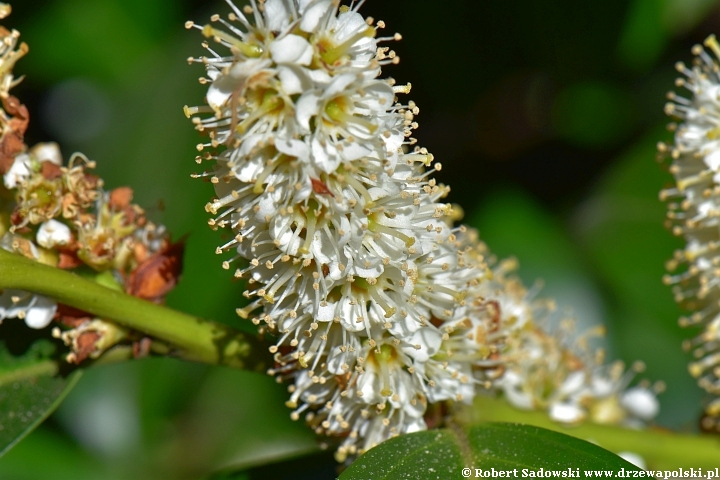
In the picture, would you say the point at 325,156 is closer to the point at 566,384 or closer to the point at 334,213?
the point at 334,213

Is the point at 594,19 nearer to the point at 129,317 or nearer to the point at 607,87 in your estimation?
the point at 607,87

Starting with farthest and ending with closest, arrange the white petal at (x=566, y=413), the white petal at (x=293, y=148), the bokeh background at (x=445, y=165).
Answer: the bokeh background at (x=445, y=165), the white petal at (x=566, y=413), the white petal at (x=293, y=148)

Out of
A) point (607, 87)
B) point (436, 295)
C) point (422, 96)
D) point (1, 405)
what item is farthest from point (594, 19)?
point (1, 405)

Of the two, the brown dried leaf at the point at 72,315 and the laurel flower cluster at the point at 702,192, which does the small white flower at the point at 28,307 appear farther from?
the laurel flower cluster at the point at 702,192

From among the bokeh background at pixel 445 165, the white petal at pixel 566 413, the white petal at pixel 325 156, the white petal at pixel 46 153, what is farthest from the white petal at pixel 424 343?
the bokeh background at pixel 445 165

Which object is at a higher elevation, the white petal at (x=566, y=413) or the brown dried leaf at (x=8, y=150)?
the white petal at (x=566, y=413)

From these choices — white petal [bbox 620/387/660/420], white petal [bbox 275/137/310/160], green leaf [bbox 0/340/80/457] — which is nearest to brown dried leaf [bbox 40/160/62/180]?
green leaf [bbox 0/340/80/457]
